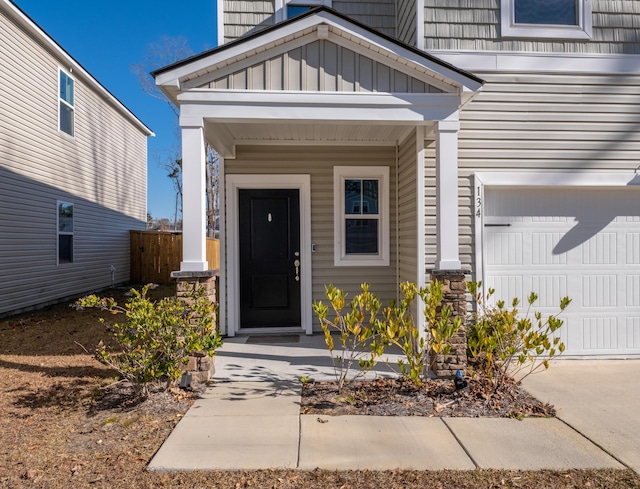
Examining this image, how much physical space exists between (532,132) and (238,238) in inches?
162

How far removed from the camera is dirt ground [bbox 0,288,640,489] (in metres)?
2.60

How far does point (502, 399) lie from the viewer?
3748mm

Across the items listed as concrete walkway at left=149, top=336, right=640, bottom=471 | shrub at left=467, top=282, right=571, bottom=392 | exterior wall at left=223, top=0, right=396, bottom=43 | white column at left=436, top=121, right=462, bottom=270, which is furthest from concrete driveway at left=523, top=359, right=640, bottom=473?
exterior wall at left=223, top=0, right=396, bottom=43

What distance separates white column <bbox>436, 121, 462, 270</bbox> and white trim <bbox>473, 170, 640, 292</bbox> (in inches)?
37.4

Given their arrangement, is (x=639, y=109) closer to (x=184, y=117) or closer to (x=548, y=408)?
(x=548, y=408)

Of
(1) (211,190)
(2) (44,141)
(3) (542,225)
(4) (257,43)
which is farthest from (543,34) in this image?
(1) (211,190)

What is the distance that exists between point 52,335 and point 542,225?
7.20 meters

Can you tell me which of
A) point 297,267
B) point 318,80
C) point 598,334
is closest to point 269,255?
point 297,267

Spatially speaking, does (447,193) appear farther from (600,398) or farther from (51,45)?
(51,45)

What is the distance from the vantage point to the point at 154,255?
1393 centimetres

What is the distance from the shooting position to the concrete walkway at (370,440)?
282cm

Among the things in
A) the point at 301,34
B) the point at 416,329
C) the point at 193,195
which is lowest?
the point at 416,329

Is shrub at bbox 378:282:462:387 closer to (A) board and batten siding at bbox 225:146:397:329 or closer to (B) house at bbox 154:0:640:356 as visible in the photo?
(B) house at bbox 154:0:640:356

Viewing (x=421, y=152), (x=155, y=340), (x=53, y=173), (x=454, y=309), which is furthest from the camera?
(x=53, y=173)
